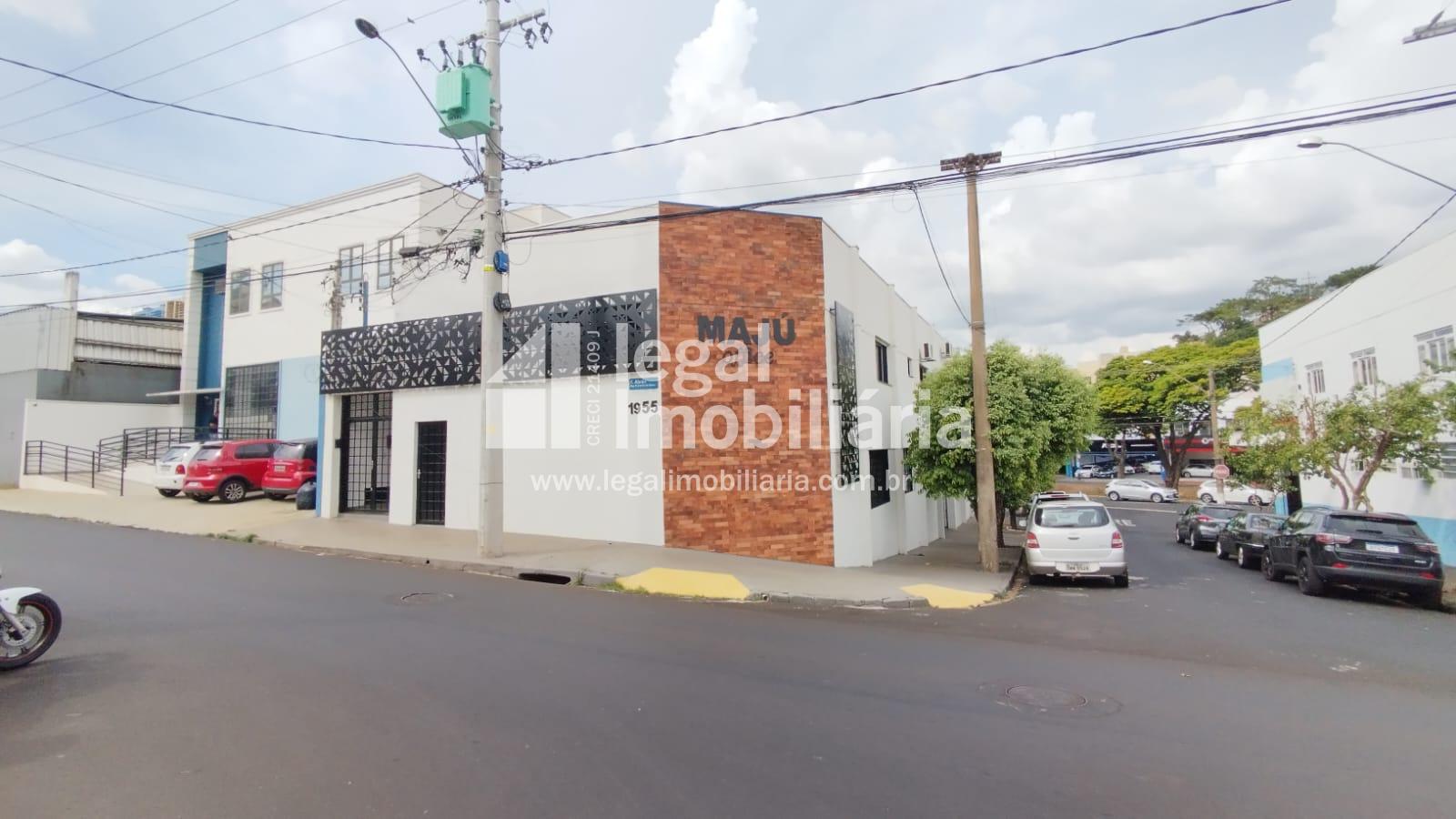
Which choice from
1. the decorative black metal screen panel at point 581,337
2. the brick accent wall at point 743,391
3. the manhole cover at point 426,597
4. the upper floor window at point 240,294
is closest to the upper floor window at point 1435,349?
the brick accent wall at point 743,391

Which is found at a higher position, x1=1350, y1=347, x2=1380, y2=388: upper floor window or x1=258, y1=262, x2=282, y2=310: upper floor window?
x1=258, y1=262, x2=282, y2=310: upper floor window

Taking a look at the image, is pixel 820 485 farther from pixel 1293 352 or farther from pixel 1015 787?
pixel 1293 352

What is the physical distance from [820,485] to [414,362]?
9.21 metres

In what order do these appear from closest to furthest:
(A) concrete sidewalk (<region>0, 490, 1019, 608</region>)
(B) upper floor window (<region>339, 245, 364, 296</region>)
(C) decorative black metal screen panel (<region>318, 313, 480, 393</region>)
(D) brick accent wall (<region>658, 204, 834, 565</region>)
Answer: (A) concrete sidewalk (<region>0, 490, 1019, 608</region>), (D) brick accent wall (<region>658, 204, 834, 565</region>), (C) decorative black metal screen panel (<region>318, 313, 480, 393</region>), (B) upper floor window (<region>339, 245, 364, 296</region>)

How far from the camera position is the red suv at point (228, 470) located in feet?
59.4

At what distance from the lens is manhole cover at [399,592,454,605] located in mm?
8461

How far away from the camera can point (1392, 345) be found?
58.9 feet

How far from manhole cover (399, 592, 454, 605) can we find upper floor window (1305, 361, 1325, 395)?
2639 cm

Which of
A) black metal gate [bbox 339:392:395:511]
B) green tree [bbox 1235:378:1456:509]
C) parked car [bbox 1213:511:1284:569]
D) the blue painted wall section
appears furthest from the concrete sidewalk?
green tree [bbox 1235:378:1456:509]

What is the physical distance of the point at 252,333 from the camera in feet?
83.5

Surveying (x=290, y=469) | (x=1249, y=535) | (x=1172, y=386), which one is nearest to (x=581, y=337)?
(x=290, y=469)

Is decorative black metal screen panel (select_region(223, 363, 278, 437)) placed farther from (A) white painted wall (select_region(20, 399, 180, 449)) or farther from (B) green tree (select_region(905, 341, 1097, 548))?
(B) green tree (select_region(905, 341, 1097, 548))

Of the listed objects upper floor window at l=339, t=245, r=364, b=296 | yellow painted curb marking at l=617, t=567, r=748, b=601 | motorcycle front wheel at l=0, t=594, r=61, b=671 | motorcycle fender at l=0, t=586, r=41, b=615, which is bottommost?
yellow painted curb marking at l=617, t=567, r=748, b=601

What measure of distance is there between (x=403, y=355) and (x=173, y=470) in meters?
8.81
